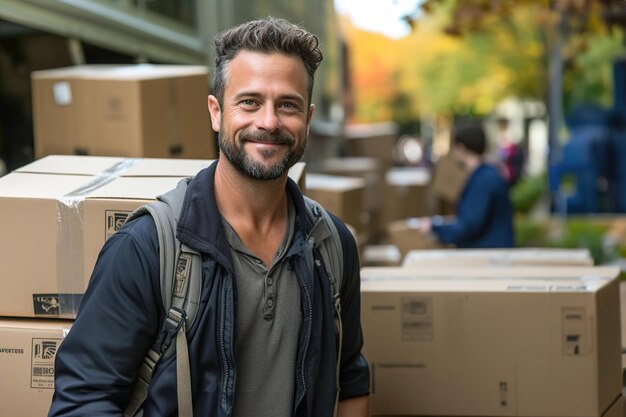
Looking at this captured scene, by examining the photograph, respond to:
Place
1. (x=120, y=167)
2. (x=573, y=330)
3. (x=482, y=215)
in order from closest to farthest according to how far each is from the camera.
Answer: (x=120, y=167)
(x=573, y=330)
(x=482, y=215)

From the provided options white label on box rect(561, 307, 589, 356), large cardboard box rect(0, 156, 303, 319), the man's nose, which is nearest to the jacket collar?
the man's nose

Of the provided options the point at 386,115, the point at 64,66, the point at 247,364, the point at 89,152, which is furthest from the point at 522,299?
the point at 386,115

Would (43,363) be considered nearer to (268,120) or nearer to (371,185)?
(268,120)

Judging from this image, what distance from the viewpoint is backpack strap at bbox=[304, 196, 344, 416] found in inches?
134

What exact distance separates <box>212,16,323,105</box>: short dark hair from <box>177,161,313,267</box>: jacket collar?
8.6 inches

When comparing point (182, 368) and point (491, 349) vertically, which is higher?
point (182, 368)

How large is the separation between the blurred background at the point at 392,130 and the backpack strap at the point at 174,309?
9.19ft

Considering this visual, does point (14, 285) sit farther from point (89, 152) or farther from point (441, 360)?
point (89, 152)

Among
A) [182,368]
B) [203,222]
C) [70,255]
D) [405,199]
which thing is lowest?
[405,199]

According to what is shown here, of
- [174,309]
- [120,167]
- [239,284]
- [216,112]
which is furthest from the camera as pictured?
[120,167]

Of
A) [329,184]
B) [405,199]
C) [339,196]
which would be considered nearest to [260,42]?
[339,196]

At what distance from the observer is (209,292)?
3.10 m

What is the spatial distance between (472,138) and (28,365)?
5255 millimetres

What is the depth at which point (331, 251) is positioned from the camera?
3.45m
